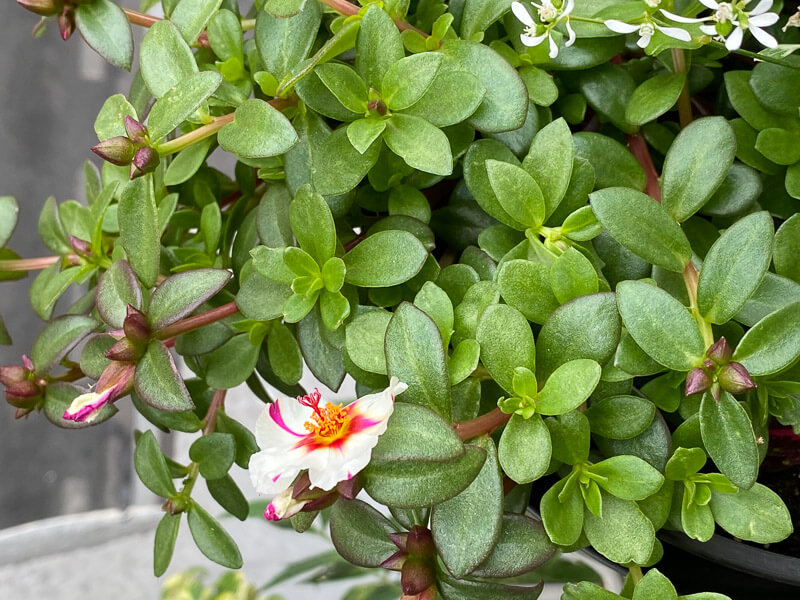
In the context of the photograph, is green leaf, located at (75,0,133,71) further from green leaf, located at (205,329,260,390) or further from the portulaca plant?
green leaf, located at (205,329,260,390)

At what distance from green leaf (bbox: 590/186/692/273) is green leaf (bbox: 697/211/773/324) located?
26 mm

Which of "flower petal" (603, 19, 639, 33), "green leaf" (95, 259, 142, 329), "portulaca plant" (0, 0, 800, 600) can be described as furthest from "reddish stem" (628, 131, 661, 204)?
"green leaf" (95, 259, 142, 329)

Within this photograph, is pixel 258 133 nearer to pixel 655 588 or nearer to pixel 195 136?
pixel 195 136

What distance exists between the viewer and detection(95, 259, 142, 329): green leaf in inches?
Result: 18.5

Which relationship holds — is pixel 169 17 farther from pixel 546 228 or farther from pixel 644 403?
pixel 644 403

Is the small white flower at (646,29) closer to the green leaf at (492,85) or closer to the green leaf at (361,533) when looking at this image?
the green leaf at (492,85)

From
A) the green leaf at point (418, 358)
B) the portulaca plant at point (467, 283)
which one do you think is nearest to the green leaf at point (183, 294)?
the portulaca plant at point (467, 283)

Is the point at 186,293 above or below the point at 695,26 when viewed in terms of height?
below

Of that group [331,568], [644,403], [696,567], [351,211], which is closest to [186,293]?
[351,211]

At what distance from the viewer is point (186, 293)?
1.51 feet

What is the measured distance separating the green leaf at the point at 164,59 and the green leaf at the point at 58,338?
0.16m

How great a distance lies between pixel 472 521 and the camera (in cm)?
41

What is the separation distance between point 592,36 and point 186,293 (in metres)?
0.28

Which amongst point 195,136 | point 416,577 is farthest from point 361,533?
point 195,136
